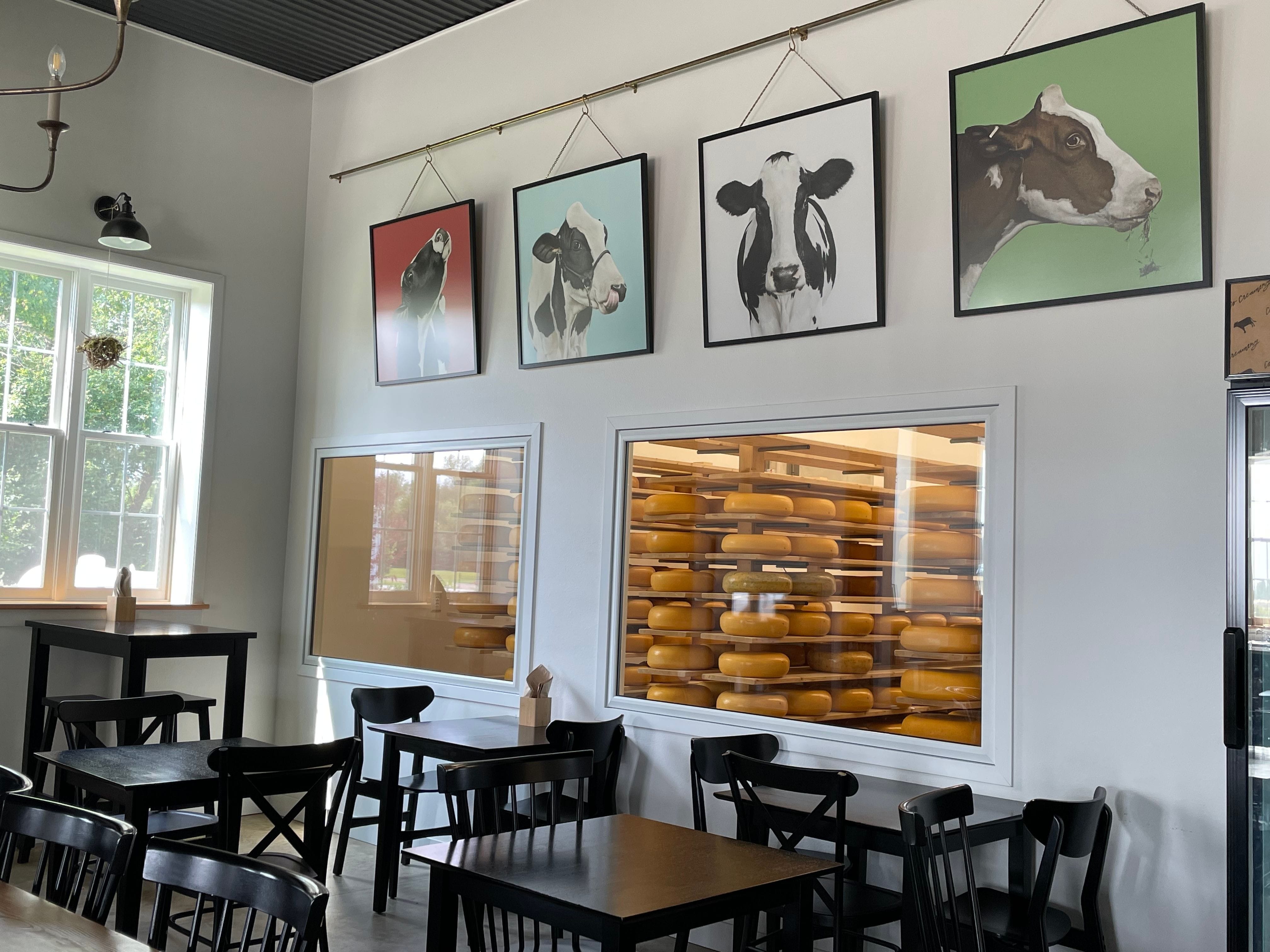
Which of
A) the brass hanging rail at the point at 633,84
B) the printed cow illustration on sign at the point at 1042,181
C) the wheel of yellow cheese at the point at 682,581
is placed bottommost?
the wheel of yellow cheese at the point at 682,581

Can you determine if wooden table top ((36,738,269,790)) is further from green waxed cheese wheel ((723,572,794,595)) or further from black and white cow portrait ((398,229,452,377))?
black and white cow portrait ((398,229,452,377))

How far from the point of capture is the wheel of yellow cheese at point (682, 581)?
4492 mm

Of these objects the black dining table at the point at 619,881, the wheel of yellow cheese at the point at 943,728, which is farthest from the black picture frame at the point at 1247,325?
the black dining table at the point at 619,881

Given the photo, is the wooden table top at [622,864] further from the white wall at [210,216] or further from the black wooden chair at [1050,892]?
the white wall at [210,216]

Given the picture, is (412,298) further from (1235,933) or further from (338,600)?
(1235,933)

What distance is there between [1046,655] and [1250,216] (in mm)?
1389

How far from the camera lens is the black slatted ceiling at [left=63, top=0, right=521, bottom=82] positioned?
568 centimetres

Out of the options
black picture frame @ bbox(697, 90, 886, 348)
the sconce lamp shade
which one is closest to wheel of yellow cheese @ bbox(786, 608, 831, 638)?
black picture frame @ bbox(697, 90, 886, 348)

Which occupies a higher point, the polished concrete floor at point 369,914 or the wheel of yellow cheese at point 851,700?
the wheel of yellow cheese at point 851,700

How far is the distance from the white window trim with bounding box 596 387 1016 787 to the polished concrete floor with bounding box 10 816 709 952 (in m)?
0.86

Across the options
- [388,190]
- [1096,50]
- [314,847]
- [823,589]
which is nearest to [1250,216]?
[1096,50]

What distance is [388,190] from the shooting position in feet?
19.9

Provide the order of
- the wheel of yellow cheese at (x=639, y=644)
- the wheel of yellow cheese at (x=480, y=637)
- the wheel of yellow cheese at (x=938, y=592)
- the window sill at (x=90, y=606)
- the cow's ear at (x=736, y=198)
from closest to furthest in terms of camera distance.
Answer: the wheel of yellow cheese at (x=938, y=592), the cow's ear at (x=736, y=198), the wheel of yellow cheese at (x=639, y=644), the wheel of yellow cheese at (x=480, y=637), the window sill at (x=90, y=606)

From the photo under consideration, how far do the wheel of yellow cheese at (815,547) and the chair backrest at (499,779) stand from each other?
4.11 feet
